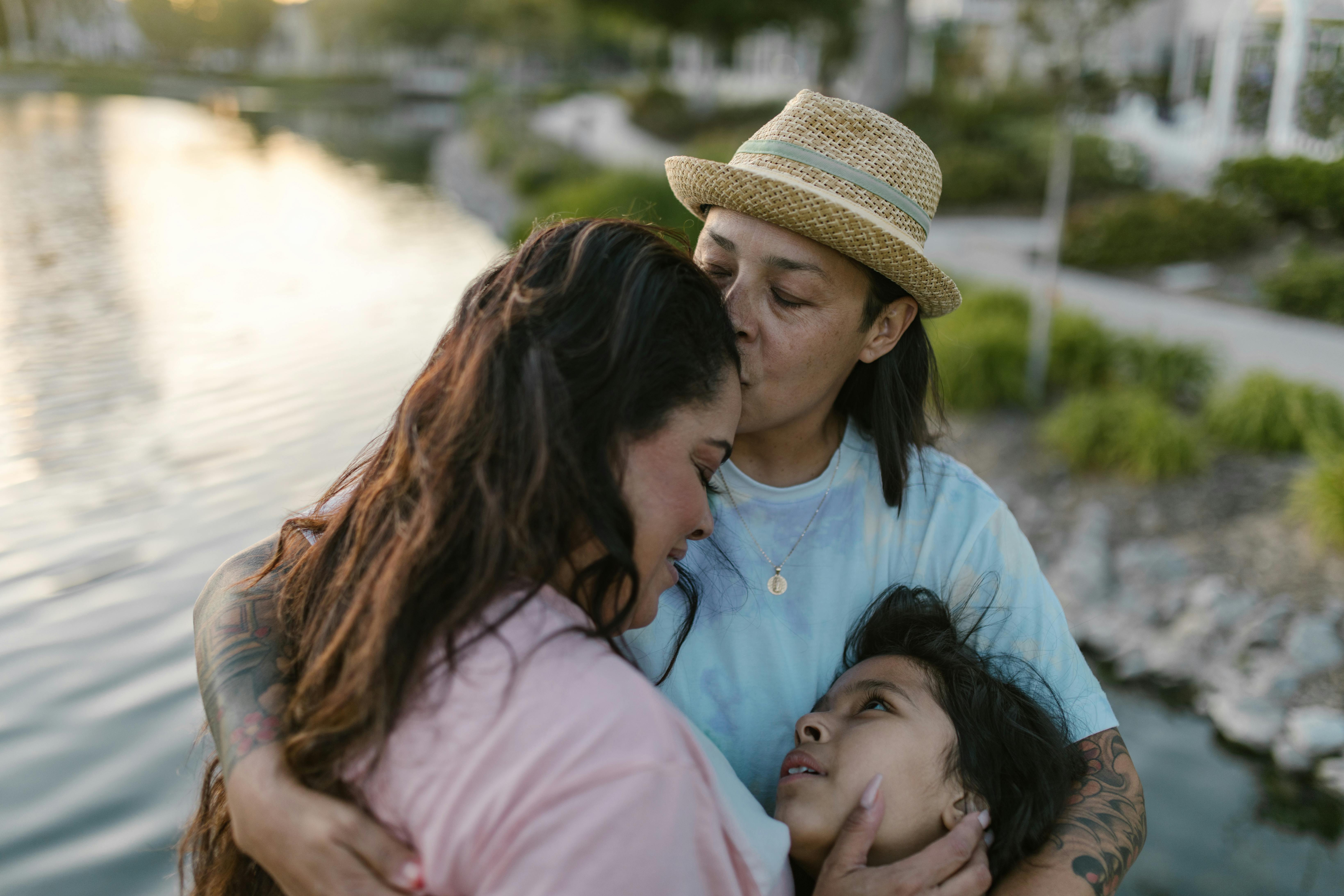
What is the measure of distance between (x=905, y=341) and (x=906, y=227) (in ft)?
1.15

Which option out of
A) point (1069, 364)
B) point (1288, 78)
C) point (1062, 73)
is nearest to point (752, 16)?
point (1062, 73)

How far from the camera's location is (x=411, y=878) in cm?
115

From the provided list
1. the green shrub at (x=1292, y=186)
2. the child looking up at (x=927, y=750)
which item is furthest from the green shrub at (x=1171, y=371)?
the child looking up at (x=927, y=750)

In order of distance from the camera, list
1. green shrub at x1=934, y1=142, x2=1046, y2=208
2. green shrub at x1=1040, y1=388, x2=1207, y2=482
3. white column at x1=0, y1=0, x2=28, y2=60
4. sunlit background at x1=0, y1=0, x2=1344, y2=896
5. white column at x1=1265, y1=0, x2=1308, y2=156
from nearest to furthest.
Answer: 1. sunlit background at x1=0, y1=0, x2=1344, y2=896
2. green shrub at x1=1040, y1=388, x2=1207, y2=482
3. white column at x1=1265, y1=0, x2=1308, y2=156
4. green shrub at x1=934, y1=142, x2=1046, y2=208
5. white column at x1=0, y1=0, x2=28, y2=60

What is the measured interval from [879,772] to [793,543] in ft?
1.61

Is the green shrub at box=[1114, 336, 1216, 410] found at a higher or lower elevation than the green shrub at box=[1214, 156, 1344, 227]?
lower

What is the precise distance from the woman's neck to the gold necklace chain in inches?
1.4

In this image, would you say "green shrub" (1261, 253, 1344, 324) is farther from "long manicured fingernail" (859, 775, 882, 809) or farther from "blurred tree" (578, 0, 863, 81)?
"blurred tree" (578, 0, 863, 81)

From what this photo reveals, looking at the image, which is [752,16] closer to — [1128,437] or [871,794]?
[1128,437]

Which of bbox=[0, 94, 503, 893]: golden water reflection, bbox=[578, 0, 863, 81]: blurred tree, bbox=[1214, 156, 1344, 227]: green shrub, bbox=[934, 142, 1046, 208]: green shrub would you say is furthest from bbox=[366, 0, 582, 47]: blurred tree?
bbox=[1214, 156, 1344, 227]: green shrub

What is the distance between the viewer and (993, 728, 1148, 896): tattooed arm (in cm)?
168

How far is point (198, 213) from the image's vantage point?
15664 mm

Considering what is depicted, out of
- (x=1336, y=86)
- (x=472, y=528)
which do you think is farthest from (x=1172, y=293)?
(x=472, y=528)

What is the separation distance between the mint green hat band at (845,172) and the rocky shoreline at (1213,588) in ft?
11.5
